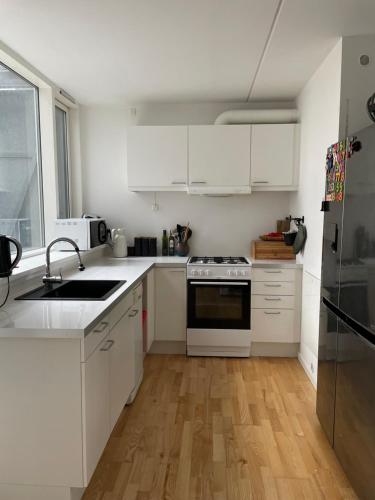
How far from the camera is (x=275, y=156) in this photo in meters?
3.70

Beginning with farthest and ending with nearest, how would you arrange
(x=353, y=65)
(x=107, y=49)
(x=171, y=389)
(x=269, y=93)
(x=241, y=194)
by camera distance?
(x=241, y=194), (x=269, y=93), (x=171, y=389), (x=107, y=49), (x=353, y=65)

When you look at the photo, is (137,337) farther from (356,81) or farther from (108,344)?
(356,81)

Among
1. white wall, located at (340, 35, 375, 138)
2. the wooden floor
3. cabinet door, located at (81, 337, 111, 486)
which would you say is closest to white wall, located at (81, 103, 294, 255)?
the wooden floor

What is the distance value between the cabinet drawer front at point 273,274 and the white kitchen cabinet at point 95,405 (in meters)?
1.87

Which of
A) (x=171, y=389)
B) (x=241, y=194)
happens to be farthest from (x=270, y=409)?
(x=241, y=194)

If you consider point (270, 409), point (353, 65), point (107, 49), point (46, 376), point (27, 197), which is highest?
point (107, 49)

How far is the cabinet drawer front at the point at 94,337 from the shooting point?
1.69m

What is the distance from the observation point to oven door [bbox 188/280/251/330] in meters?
3.61

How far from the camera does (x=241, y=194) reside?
13.3 feet

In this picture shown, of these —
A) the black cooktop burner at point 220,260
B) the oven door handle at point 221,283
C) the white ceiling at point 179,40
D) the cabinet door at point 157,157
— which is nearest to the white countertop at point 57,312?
the oven door handle at point 221,283

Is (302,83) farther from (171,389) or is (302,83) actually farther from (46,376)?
(46,376)

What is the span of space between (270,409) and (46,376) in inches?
67.4

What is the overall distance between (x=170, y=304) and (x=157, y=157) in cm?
145

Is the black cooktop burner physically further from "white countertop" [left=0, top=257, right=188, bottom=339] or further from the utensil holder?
"white countertop" [left=0, top=257, right=188, bottom=339]
